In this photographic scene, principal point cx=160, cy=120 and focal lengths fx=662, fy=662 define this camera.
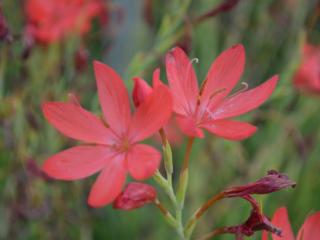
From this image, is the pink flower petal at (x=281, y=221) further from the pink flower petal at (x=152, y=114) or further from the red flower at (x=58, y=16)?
the red flower at (x=58, y=16)

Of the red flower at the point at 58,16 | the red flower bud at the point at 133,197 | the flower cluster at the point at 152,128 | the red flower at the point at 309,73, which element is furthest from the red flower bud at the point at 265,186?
the red flower at the point at 58,16

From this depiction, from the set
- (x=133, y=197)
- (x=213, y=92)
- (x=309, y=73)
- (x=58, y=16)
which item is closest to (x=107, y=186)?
(x=133, y=197)

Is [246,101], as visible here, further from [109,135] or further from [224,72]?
[109,135]

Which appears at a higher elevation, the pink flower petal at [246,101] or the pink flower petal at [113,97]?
the pink flower petal at [246,101]

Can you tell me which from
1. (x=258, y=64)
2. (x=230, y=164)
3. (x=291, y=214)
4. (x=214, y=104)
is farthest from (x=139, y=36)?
(x=214, y=104)

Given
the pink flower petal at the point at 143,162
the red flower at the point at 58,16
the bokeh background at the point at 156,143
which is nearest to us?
the pink flower petal at the point at 143,162

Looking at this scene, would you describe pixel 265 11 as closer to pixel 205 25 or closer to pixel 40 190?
pixel 205 25
